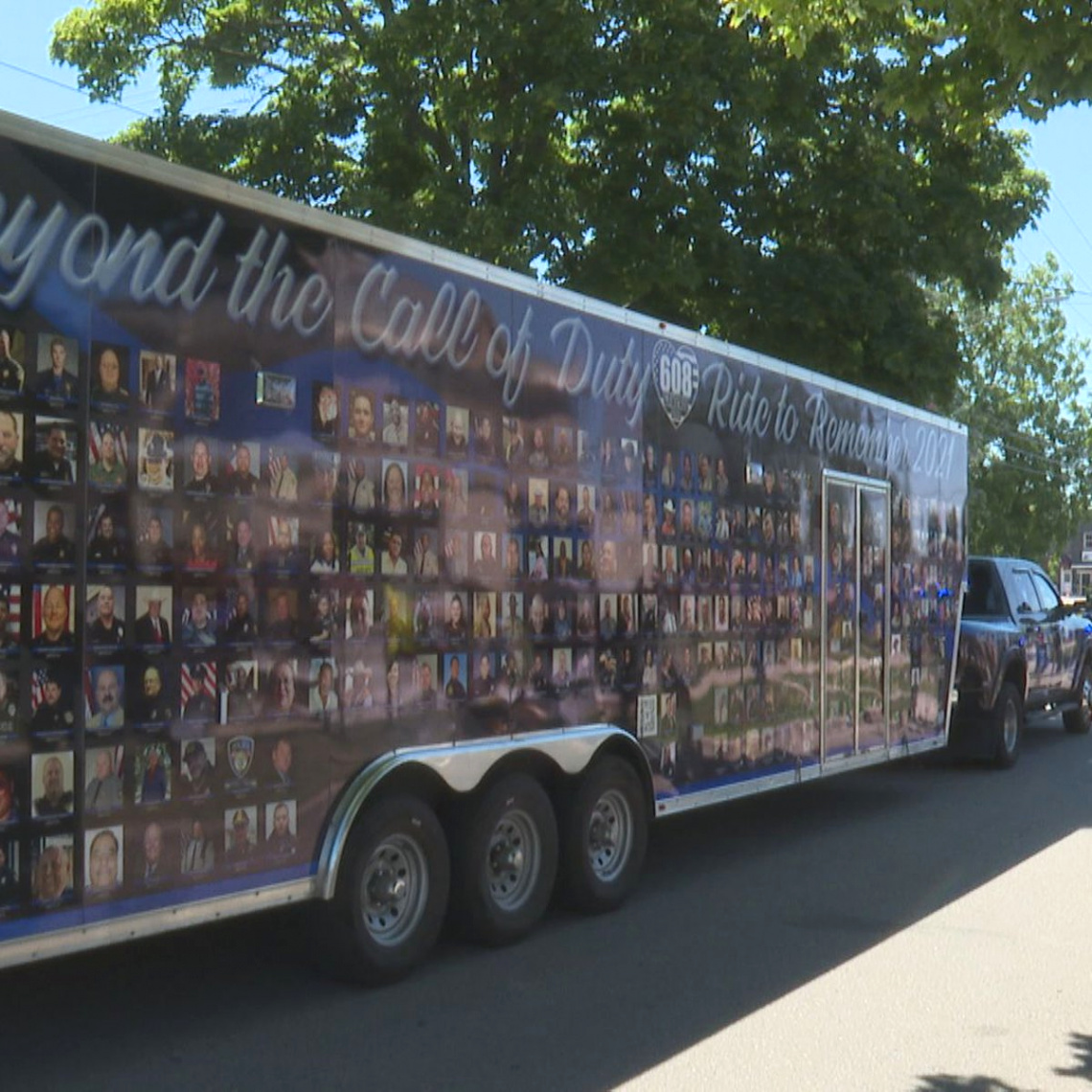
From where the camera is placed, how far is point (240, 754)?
5.91 meters

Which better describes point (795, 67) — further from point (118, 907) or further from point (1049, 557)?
point (1049, 557)

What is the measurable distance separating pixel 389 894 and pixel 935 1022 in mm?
2322

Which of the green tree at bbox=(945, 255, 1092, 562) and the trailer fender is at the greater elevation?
the green tree at bbox=(945, 255, 1092, 562)

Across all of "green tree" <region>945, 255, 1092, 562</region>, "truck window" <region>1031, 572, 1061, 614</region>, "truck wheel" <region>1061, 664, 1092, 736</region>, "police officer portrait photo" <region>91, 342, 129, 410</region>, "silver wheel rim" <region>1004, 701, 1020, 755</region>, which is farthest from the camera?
"green tree" <region>945, 255, 1092, 562</region>

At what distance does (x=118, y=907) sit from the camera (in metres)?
5.42

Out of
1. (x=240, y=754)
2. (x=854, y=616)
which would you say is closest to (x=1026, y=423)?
(x=854, y=616)

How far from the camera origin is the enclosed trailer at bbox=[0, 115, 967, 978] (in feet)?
17.1

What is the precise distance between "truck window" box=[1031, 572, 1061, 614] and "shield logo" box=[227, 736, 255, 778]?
12510 millimetres

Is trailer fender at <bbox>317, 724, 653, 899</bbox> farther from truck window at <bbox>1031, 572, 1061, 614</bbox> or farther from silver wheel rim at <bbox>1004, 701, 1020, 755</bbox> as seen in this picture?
truck window at <bbox>1031, 572, 1061, 614</bbox>

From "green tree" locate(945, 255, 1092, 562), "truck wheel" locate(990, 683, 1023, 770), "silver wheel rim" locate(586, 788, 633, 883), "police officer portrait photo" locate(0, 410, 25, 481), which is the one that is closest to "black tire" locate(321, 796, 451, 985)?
"silver wheel rim" locate(586, 788, 633, 883)

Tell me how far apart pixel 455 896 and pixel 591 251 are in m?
11.4

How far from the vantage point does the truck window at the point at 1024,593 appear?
632 inches

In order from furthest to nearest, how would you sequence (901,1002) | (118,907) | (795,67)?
(795,67), (901,1002), (118,907)

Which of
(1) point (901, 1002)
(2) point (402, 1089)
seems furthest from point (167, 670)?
(1) point (901, 1002)
